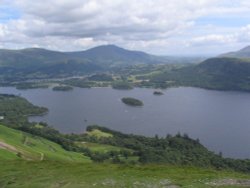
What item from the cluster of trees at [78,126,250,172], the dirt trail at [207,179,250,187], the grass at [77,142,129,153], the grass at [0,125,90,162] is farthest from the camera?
the grass at [77,142,129,153]

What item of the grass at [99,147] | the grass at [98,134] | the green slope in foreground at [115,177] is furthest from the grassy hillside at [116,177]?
the grass at [98,134]

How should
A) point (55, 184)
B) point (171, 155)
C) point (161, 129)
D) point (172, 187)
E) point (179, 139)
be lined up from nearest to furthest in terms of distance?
point (172, 187) → point (55, 184) → point (171, 155) → point (179, 139) → point (161, 129)

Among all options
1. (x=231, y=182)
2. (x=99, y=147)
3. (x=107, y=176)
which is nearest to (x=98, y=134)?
(x=99, y=147)

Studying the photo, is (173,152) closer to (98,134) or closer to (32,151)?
(98,134)

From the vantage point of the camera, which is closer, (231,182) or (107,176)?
(231,182)

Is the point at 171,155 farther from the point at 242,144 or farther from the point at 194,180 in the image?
the point at 194,180

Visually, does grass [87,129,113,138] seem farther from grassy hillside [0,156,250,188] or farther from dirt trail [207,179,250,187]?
dirt trail [207,179,250,187]

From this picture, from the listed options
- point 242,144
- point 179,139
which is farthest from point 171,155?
point 242,144

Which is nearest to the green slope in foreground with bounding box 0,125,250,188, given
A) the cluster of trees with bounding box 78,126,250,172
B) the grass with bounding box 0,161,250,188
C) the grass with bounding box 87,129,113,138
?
the grass with bounding box 0,161,250,188

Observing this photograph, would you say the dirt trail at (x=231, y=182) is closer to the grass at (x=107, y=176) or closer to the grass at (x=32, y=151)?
the grass at (x=107, y=176)

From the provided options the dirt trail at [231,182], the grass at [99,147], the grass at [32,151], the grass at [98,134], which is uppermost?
the dirt trail at [231,182]

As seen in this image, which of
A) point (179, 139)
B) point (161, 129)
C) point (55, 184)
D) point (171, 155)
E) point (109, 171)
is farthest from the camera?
point (161, 129)
